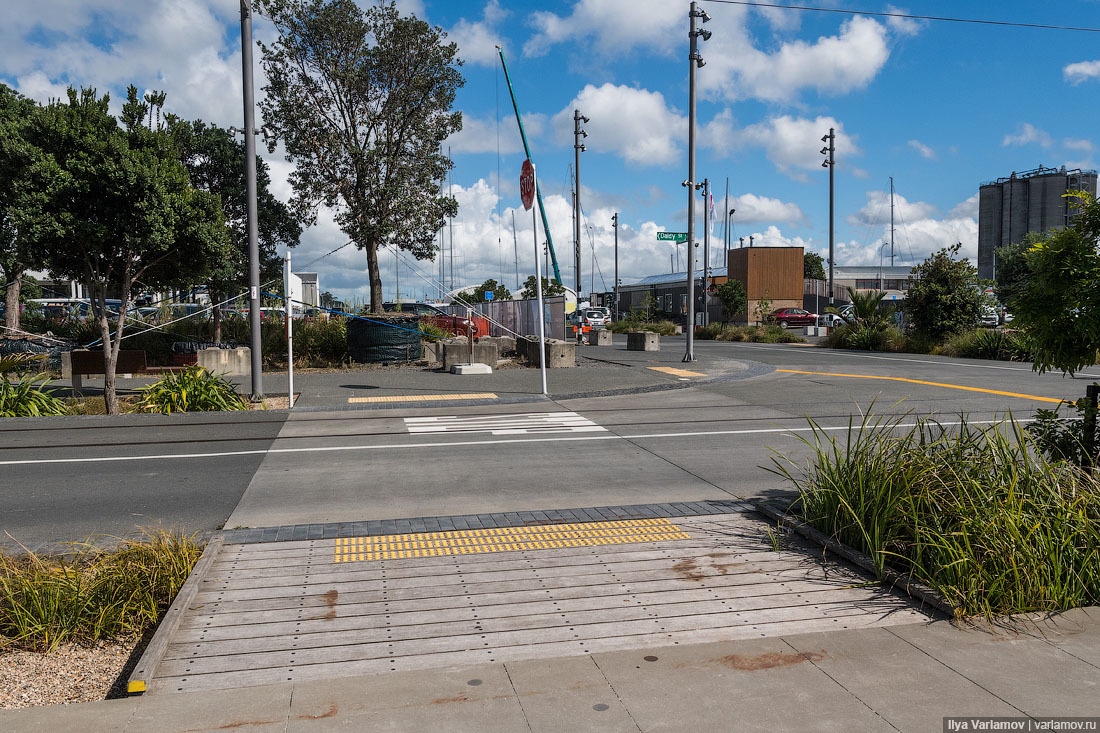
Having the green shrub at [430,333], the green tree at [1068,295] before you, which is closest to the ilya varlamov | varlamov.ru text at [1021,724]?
the green tree at [1068,295]

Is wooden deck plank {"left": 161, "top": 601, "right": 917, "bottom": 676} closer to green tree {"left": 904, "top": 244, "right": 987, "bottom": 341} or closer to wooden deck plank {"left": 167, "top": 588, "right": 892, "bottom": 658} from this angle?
wooden deck plank {"left": 167, "top": 588, "right": 892, "bottom": 658}

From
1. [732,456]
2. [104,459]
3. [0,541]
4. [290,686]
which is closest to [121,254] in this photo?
[104,459]

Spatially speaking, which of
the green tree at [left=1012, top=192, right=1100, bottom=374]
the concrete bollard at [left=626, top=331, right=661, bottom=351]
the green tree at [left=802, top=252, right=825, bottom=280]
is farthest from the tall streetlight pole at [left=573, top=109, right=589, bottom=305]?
the green tree at [left=802, top=252, right=825, bottom=280]

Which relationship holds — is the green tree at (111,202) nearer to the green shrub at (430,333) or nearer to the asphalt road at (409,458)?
the asphalt road at (409,458)

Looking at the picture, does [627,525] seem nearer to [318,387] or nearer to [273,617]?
[273,617]

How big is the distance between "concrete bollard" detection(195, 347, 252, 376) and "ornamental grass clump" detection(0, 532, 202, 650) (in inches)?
631

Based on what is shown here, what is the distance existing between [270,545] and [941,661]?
14.7ft

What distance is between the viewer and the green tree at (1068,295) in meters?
5.43

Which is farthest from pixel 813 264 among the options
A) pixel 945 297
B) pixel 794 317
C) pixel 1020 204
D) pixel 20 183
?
pixel 20 183

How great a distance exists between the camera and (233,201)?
73.5 ft

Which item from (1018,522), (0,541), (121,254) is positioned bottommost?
(0,541)

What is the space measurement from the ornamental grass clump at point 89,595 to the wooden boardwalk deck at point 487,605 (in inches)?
10.3

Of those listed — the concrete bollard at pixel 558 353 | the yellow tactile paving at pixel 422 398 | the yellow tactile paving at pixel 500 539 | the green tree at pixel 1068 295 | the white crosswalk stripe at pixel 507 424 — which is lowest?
the yellow tactile paving at pixel 500 539

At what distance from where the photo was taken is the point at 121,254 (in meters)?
13.2
